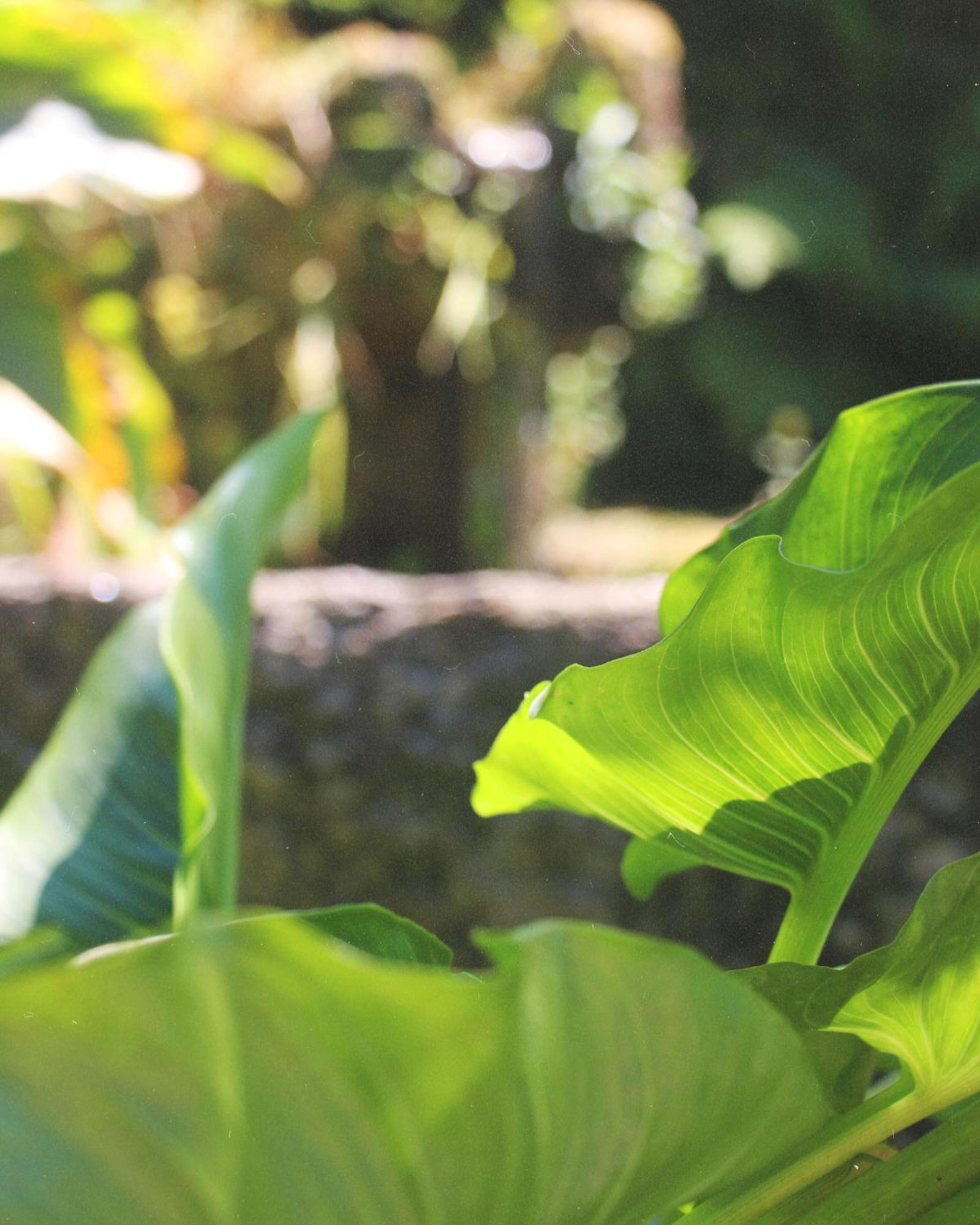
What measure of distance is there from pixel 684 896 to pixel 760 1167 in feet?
2.54

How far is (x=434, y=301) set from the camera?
1.89 meters

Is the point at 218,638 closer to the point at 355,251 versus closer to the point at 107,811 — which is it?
the point at 107,811

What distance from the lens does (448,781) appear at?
1.02 m

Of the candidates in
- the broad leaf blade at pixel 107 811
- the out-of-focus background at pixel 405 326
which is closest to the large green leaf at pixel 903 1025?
the broad leaf blade at pixel 107 811

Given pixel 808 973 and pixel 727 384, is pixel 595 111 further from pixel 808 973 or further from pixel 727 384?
pixel 727 384

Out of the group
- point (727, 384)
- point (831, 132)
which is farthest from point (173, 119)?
point (727, 384)

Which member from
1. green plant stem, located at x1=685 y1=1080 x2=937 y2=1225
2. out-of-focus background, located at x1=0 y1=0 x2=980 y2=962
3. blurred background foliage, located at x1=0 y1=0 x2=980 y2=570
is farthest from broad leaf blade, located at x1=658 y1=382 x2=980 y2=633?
blurred background foliage, located at x1=0 y1=0 x2=980 y2=570

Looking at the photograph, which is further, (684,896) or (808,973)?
(684,896)

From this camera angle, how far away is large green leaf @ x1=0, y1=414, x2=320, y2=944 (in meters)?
0.41

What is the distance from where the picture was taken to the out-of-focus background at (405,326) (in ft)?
3.30

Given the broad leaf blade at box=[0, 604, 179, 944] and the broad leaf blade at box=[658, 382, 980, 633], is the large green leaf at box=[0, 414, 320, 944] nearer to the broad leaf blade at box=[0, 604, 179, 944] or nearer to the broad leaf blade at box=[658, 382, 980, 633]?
the broad leaf blade at box=[0, 604, 179, 944]

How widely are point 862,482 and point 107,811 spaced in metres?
0.34

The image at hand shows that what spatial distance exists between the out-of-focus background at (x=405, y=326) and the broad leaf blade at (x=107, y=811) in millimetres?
517

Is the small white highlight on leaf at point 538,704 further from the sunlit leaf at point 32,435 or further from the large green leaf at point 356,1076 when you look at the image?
the sunlit leaf at point 32,435
